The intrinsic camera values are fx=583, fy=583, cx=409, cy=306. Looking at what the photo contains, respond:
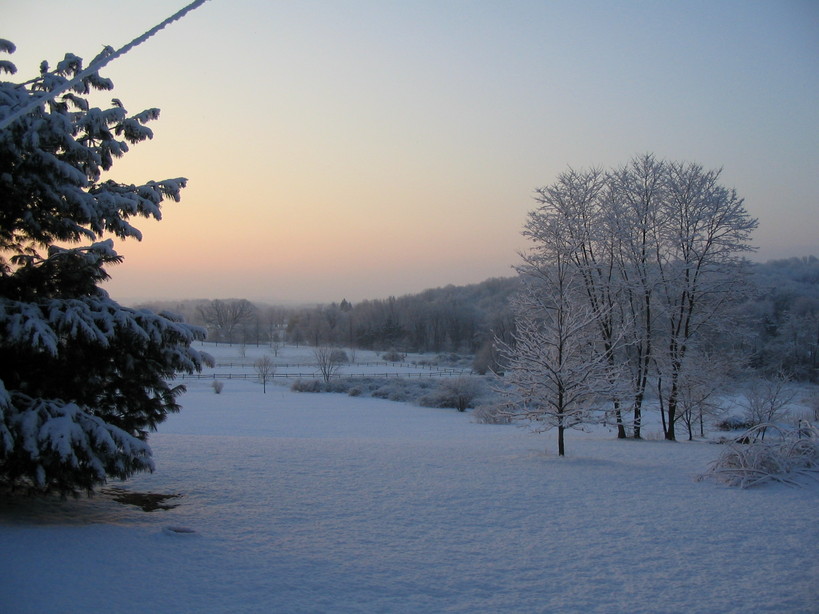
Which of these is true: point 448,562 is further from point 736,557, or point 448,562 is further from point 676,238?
point 676,238

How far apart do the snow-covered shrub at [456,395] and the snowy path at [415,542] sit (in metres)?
32.4

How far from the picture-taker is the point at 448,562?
6.29 meters

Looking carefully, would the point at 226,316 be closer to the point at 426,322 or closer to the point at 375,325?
the point at 375,325

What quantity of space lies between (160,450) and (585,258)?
48.9 ft

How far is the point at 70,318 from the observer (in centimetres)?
709

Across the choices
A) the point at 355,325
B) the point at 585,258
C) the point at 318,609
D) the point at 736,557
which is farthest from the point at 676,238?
the point at 355,325

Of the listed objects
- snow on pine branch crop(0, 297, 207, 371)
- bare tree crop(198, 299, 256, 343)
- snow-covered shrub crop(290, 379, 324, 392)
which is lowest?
snow-covered shrub crop(290, 379, 324, 392)

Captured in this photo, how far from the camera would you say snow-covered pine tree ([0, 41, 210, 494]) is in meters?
6.81

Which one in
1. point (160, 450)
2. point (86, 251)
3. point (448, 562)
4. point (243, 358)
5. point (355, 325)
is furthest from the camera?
point (355, 325)

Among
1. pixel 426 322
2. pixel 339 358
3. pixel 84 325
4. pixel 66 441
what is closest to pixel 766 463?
pixel 66 441

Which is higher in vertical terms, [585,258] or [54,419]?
[585,258]

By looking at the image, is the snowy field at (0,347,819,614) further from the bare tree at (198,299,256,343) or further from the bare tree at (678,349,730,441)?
the bare tree at (198,299,256,343)

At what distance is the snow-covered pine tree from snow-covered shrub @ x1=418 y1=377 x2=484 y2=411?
3693cm

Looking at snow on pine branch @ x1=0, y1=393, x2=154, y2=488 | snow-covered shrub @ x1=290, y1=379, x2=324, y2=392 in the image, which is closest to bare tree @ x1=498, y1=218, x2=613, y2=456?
snow on pine branch @ x1=0, y1=393, x2=154, y2=488
